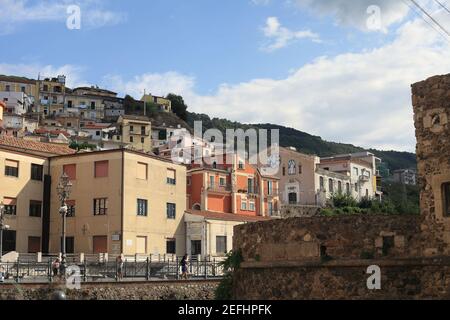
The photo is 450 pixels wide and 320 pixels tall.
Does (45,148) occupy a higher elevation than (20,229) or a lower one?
higher

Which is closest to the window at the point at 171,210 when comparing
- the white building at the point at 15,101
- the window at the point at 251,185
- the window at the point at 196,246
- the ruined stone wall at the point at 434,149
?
the window at the point at 196,246

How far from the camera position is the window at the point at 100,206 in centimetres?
4884

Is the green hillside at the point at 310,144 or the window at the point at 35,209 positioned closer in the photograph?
the window at the point at 35,209

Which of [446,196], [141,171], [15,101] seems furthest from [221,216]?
[15,101]

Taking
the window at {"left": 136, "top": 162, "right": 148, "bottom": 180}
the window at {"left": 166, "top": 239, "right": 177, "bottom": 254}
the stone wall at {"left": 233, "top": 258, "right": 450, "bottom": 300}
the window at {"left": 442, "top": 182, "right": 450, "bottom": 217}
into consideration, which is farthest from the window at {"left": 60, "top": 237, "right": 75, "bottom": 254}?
the window at {"left": 442, "top": 182, "right": 450, "bottom": 217}

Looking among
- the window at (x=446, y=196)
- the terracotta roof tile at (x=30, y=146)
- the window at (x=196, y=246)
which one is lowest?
the window at (x=196, y=246)

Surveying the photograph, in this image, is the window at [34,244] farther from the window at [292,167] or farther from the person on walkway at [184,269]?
the window at [292,167]

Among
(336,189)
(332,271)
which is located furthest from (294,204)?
(332,271)

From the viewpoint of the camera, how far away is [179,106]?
520ft

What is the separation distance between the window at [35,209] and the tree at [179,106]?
10765 centimetres

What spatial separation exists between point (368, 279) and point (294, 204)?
61842 millimetres
